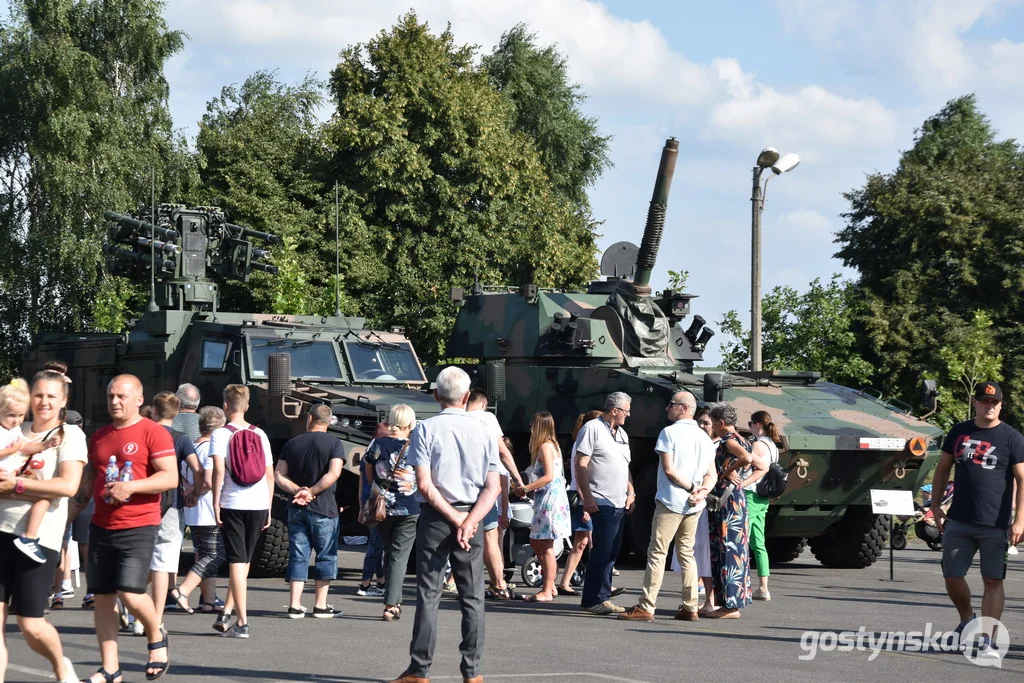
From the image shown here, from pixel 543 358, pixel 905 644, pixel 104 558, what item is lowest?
pixel 905 644

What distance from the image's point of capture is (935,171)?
42.1 metres

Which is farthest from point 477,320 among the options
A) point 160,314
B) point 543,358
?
point 160,314

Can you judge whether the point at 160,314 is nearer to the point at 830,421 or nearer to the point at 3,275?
the point at 830,421

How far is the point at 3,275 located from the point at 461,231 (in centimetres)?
1047

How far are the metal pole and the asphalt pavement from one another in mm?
7381

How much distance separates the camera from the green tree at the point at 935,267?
38.7 metres

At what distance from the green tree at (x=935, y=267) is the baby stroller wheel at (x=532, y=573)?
26351 millimetres

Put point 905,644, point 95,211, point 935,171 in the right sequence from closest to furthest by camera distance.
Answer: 1. point 905,644
2. point 95,211
3. point 935,171

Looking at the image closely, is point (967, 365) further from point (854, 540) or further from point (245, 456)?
point (245, 456)

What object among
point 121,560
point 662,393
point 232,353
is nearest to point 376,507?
point 121,560

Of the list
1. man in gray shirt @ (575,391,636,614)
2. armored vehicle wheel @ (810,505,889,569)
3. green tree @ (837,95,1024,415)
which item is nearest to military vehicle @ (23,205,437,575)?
man in gray shirt @ (575,391,636,614)

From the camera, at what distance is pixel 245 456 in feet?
32.7

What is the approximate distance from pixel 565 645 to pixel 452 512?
2.19 metres

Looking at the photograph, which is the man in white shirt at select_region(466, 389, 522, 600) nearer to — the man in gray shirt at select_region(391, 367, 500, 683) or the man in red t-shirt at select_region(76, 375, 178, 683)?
the man in gray shirt at select_region(391, 367, 500, 683)
